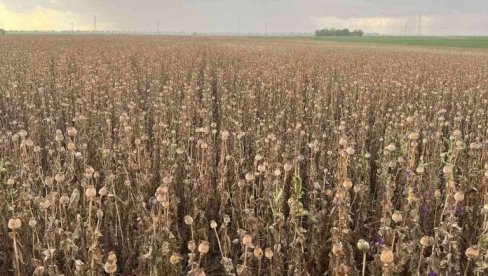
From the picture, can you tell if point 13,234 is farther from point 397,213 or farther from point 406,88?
point 406,88

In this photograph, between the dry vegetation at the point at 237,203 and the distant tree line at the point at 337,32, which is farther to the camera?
the distant tree line at the point at 337,32

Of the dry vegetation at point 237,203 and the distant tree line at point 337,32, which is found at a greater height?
the distant tree line at point 337,32

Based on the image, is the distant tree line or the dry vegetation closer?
the dry vegetation

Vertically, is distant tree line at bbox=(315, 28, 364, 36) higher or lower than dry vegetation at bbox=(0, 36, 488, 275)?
higher

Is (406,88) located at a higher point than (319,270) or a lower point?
higher

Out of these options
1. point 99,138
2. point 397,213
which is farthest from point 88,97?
point 397,213

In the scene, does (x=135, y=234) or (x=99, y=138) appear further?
(x=99, y=138)

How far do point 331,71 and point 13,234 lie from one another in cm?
1124

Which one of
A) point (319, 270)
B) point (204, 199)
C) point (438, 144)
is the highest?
point (438, 144)

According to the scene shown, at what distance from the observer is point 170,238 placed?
8.61 feet

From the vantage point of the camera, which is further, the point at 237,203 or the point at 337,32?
the point at 337,32

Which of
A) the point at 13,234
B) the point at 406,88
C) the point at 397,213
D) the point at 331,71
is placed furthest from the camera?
the point at 331,71

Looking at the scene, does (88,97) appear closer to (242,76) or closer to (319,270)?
(242,76)

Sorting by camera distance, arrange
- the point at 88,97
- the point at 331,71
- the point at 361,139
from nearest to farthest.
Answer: the point at 361,139 → the point at 88,97 → the point at 331,71
